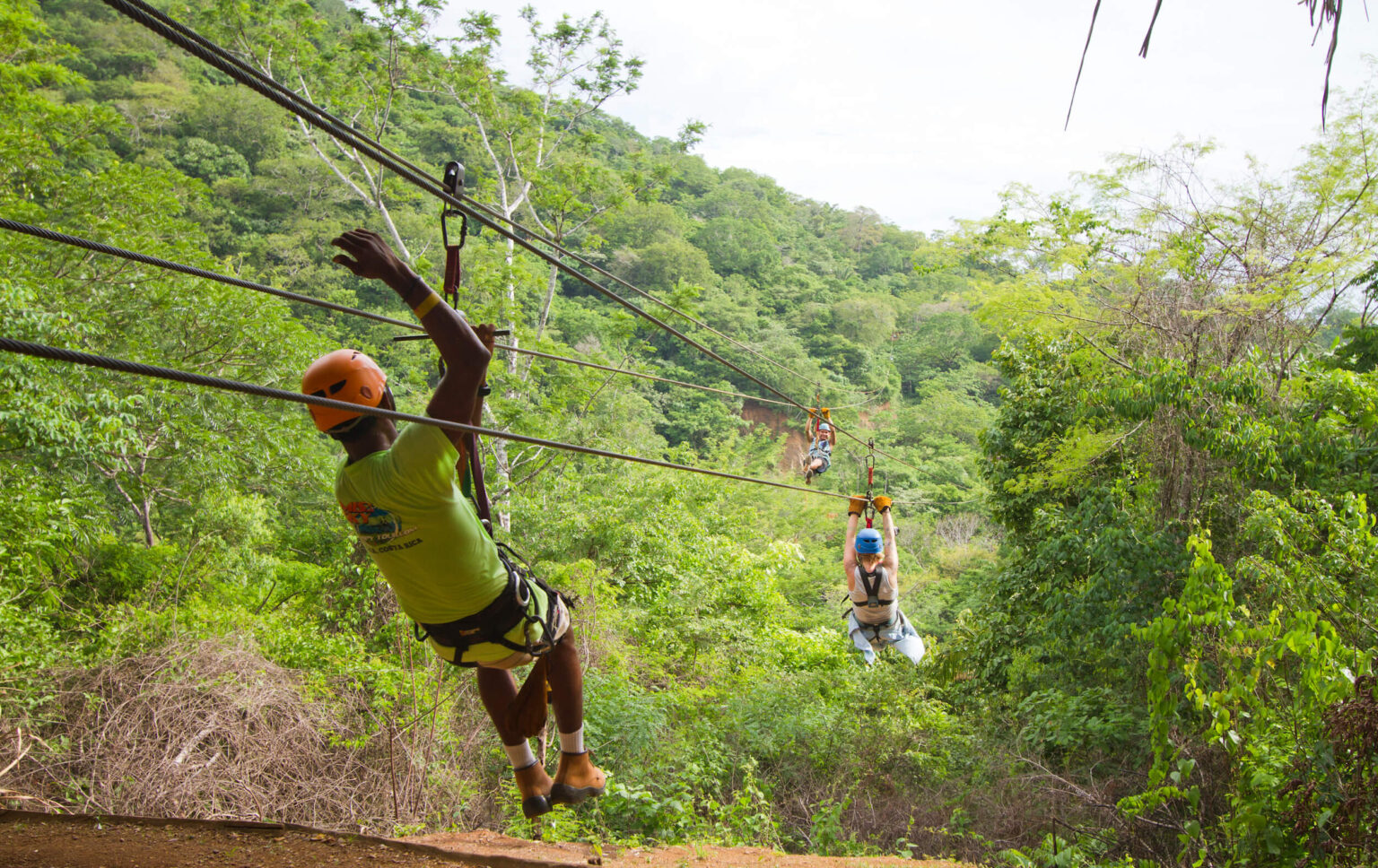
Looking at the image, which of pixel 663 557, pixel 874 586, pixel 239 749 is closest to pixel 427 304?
pixel 239 749

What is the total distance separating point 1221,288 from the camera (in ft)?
27.8

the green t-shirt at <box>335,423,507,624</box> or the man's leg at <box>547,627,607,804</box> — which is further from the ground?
the green t-shirt at <box>335,423,507,624</box>

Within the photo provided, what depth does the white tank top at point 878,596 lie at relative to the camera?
6.80 meters

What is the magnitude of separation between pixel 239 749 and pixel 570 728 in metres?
4.20

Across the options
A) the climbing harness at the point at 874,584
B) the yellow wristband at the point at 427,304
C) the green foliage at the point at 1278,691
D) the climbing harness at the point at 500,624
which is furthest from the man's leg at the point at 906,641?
the yellow wristband at the point at 427,304

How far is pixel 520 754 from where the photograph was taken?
113 inches

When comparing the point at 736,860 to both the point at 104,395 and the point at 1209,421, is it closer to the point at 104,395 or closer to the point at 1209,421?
the point at 1209,421

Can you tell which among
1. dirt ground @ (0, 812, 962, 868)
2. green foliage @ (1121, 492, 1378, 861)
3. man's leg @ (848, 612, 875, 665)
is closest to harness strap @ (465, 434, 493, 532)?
dirt ground @ (0, 812, 962, 868)

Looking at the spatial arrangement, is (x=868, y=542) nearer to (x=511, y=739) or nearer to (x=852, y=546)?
(x=852, y=546)

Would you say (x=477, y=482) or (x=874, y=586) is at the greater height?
(x=477, y=482)

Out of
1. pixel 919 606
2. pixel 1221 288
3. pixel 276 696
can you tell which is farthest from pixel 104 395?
pixel 919 606

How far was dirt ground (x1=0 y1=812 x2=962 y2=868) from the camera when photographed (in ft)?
11.9

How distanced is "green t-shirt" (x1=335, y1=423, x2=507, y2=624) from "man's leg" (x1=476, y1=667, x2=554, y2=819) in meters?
0.53

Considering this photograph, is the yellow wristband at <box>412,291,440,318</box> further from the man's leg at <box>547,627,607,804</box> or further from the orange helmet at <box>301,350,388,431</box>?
the man's leg at <box>547,627,607,804</box>
